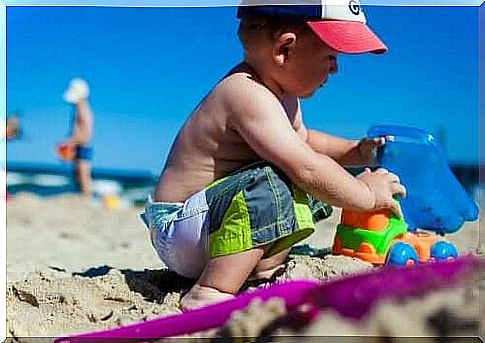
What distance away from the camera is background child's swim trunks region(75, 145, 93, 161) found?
262 centimetres

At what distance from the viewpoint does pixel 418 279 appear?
0.56 metres

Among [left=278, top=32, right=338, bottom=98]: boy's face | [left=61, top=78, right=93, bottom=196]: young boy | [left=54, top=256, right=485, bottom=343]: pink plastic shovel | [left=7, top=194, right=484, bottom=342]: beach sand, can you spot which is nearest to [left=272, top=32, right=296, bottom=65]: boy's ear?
[left=278, top=32, right=338, bottom=98]: boy's face

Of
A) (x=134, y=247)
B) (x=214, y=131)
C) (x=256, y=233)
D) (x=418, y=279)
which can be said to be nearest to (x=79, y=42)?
(x=134, y=247)

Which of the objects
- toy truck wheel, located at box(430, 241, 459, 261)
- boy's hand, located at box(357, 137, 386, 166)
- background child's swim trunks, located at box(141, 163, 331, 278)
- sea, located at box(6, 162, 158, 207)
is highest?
boy's hand, located at box(357, 137, 386, 166)

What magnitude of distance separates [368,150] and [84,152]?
5.35 feet

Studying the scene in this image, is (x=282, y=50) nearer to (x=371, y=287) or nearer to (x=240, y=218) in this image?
(x=240, y=218)

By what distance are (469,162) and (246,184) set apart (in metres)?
0.52

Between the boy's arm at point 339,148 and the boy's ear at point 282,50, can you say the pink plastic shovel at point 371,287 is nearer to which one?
the boy's ear at point 282,50

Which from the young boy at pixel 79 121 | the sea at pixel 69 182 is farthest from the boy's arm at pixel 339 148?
the sea at pixel 69 182

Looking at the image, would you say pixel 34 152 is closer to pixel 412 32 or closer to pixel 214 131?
pixel 412 32

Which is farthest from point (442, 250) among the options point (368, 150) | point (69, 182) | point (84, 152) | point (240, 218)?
point (69, 182)

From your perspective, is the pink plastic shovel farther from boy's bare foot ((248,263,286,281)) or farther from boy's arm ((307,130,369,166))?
boy's arm ((307,130,369,166))

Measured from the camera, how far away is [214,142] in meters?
1.10

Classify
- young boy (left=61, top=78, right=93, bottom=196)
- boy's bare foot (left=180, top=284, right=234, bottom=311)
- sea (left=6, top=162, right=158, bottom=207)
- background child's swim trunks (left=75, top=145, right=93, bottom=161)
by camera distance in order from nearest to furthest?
boy's bare foot (left=180, top=284, right=234, bottom=311) → young boy (left=61, top=78, right=93, bottom=196) → background child's swim trunks (left=75, top=145, right=93, bottom=161) → sea (left=6, top=162, right=158, bottom=207)
